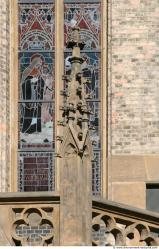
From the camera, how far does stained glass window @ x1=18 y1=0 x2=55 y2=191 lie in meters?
18.5

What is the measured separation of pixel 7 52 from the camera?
18.8 meters

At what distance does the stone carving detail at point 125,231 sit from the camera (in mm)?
14406

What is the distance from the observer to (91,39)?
1905 cm

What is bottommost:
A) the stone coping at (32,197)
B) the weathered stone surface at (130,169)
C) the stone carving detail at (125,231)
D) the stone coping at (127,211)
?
the stone carving detail at (125,231)

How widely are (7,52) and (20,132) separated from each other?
122cm

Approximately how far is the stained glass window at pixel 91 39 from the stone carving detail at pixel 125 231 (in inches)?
156

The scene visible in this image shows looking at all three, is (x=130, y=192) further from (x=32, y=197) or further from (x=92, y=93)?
(x=32, y=197)

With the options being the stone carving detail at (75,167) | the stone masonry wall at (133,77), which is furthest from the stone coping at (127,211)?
the stone masonry wall at (133,77)

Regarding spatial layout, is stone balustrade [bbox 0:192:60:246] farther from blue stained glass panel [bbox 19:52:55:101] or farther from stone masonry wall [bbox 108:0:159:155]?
blue stained glass panel [bbox 19:52:55:101]

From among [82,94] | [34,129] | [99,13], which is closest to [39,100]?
[34,129]

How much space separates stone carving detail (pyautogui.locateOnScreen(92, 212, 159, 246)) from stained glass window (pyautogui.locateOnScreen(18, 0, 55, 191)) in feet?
12.6

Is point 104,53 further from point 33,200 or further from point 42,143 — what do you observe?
point 33,200

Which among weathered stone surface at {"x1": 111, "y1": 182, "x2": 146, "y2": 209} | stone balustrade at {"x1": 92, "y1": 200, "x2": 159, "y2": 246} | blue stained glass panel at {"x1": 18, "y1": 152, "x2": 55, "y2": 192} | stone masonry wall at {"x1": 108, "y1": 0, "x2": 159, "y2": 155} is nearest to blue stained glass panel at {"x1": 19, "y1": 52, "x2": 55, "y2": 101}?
blue stained glass panel at {"x1": 18, "y1": 152, "x2": 55, "y2": 192}

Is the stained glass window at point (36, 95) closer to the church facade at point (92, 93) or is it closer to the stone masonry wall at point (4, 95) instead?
the church facade at point (92, 93)
